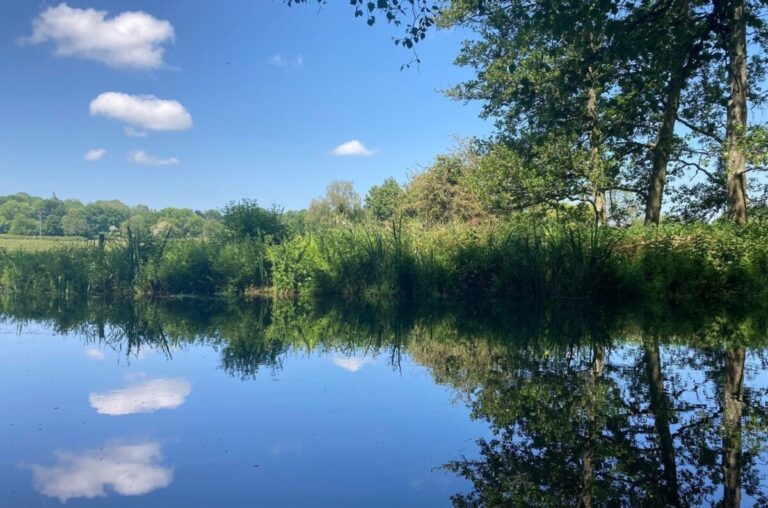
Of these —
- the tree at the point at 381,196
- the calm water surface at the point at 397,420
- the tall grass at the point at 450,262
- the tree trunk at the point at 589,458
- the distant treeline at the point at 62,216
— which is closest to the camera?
the tree trunk at the point at 589,458

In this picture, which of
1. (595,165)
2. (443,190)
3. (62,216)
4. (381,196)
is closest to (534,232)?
(595,165)

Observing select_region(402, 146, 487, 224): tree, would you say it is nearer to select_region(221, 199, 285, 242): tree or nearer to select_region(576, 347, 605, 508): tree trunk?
select_region(221, 199, 285, 242): tree

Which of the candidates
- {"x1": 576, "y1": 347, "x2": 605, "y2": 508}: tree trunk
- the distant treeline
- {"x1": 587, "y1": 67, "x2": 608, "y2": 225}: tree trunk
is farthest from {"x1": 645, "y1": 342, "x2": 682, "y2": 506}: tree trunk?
the distant treeline

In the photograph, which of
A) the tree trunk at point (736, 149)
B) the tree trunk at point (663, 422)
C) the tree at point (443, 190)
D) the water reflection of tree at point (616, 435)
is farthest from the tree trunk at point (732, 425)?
the tree at point (443, 190)

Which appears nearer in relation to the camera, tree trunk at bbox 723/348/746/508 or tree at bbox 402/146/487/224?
tree trunk at bbox 723/348/746/508

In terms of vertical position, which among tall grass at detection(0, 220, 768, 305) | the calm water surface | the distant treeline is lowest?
the calm water surface

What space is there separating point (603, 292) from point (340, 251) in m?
6.34

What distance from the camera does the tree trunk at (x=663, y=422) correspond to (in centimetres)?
295

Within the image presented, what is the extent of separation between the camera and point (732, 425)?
3865mm

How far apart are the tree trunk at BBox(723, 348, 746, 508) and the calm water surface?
0.01m

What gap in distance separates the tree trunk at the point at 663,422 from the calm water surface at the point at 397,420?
0.05ft

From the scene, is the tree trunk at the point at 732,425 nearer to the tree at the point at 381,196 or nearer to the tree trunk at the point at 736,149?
the tree trunk at the point at 736,149

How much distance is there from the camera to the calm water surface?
10.00 ft

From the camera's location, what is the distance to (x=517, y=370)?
220 inches
